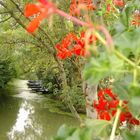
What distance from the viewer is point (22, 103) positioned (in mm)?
14750

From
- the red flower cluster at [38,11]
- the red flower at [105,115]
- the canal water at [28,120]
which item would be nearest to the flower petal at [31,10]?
the red flower cluster at [38,11]

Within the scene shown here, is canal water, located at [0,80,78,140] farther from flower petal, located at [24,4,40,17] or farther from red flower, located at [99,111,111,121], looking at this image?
flower petal, located at [24,4,40,17]

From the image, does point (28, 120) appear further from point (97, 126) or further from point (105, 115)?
point (97, 126)

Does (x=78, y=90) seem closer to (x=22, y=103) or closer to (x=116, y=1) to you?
(x=22, y=103)

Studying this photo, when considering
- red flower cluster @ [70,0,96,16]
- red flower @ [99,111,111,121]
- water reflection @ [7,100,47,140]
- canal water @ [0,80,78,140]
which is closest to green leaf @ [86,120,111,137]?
red flower cluster @ [70,0,96,16]

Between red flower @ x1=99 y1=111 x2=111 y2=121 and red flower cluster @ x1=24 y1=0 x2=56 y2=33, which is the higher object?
red flower cluster @ x1=24 y1=0 x2=56 y2=33

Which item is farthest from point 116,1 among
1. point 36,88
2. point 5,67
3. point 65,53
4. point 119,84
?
point 36,88

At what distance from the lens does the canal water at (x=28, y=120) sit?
983 centimetres

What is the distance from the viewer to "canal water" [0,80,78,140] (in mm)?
9828

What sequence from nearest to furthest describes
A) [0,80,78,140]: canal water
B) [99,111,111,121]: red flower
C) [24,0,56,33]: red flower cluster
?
1. [24,0,56,33]: red flower cluster
2. [99,111,111,121]: red flower
3. [0,80,78,140]: canal water

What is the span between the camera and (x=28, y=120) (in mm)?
11805

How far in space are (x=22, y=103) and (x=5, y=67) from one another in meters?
2.59

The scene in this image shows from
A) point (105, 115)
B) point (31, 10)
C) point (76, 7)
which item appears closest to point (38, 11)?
point (31, 10)

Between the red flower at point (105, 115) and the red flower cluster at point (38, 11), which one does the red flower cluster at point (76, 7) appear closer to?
the red flower cluster at point (38, 11)
